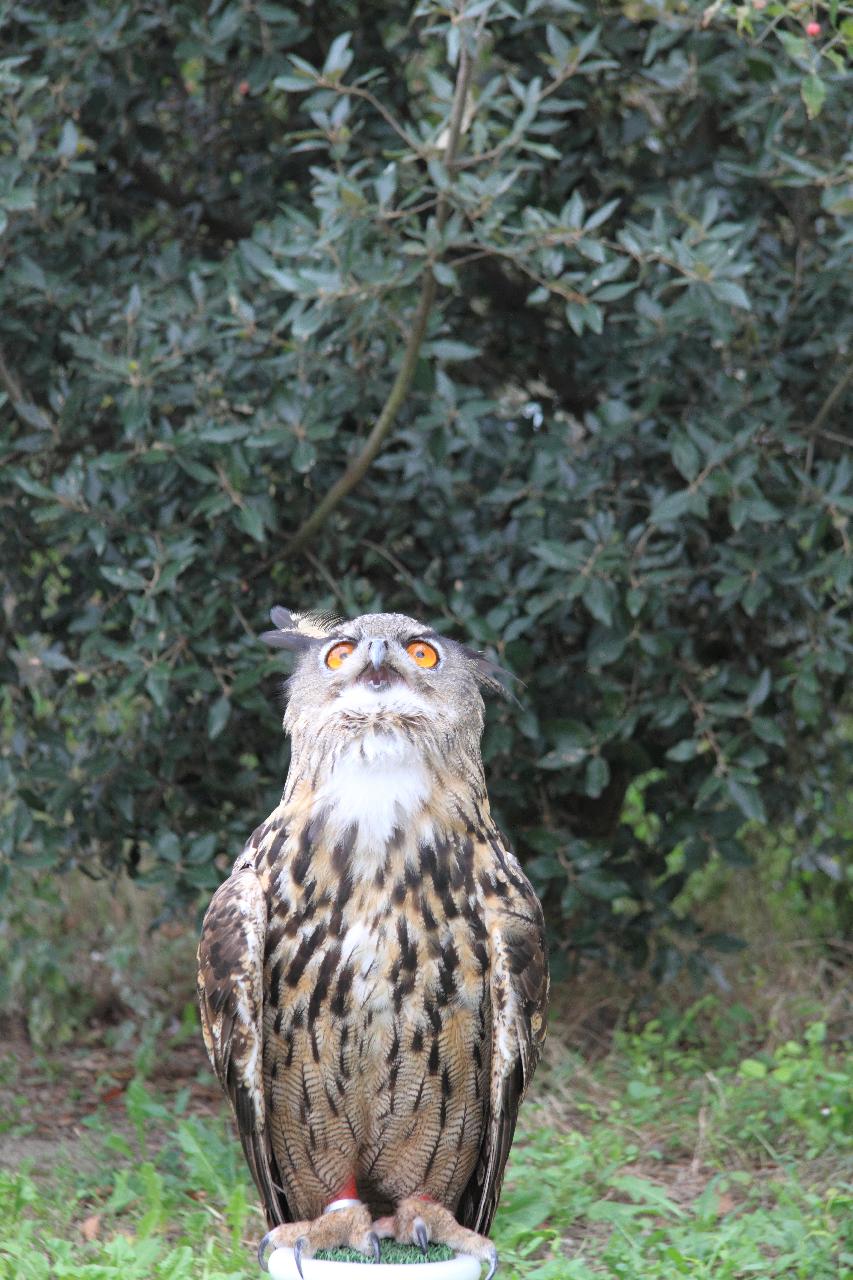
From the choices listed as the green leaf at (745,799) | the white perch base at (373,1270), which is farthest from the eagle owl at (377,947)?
the green leaf at (745,799)

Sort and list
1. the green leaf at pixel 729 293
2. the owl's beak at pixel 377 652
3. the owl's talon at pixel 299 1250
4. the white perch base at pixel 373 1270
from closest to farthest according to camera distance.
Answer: the white perch base at pixel 373 1270 < the owl's talon at pixel 299 1250 < the owl's beak at pixel 377 652 < the green leaf at pixel 729 293

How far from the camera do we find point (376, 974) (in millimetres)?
2736

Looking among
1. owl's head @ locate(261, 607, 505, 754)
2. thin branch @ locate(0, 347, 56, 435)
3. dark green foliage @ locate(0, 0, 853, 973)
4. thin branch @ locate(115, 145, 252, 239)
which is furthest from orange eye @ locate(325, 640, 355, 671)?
thin branch @ locate(115, 145, 252, 239)

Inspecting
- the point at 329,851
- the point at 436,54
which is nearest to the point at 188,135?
the point at 436,54

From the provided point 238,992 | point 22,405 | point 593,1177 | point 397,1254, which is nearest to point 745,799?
point 593,1177

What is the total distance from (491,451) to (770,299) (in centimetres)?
98

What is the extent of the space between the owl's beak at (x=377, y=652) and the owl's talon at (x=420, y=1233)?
3.42ft

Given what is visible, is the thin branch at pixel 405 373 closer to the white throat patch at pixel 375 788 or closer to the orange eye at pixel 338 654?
the orange eye at pixel 338 654

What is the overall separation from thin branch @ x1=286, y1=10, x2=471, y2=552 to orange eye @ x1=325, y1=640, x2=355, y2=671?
142cm

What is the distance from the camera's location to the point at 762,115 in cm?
443

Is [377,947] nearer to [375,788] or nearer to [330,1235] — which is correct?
[375,788]

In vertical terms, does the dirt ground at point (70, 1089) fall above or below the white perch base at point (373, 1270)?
below

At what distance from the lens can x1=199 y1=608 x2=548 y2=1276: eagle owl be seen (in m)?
2.75

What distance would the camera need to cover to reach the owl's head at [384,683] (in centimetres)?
272
